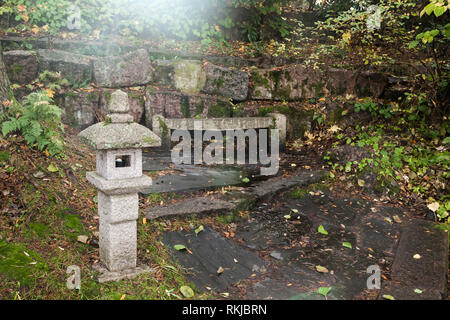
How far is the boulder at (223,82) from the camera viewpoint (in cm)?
814

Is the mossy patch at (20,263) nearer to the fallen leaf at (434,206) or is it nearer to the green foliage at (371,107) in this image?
the fallen leaf at (434,206)

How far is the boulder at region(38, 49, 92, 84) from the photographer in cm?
671

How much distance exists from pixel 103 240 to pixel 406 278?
9.68ft

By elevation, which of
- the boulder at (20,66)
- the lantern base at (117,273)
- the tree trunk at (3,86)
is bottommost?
the lantern base at (117,273)

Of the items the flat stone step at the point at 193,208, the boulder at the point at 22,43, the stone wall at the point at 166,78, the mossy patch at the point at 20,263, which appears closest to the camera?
the mossy patch at the point at 20,263

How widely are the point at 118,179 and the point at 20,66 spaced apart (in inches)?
184

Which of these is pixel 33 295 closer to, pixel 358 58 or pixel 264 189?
pixel 264 189

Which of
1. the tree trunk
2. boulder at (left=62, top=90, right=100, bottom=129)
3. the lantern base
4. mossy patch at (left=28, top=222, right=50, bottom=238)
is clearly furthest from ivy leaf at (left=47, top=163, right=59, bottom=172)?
boulder at (left=62, top=90, right=100, bottom=129)

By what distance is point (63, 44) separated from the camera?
7.46m

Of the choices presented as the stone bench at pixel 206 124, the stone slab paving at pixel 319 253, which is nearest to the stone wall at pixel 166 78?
the stone bench at pixel 206 124

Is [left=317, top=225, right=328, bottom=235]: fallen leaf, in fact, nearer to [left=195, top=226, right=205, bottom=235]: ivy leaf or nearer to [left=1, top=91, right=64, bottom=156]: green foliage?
[left=195, top=226, right=205, bottom=235]: ivy leaf

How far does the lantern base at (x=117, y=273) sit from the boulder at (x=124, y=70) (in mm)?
4698

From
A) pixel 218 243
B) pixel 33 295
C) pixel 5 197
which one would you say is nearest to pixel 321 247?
pixel 218 243

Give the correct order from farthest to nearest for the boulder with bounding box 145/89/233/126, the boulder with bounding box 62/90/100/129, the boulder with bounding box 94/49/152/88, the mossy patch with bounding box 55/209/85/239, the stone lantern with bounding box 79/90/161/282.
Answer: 1. the boulder with bounding box 145/89/233/126
2. the boulder with bounding box 94/49/152/88
3. the boulder with bounding box 62/90/100/129
4. the mossy patch with bounding box 55/209/85/239
5. the stone lantern with bounding box 79/90/161/282
